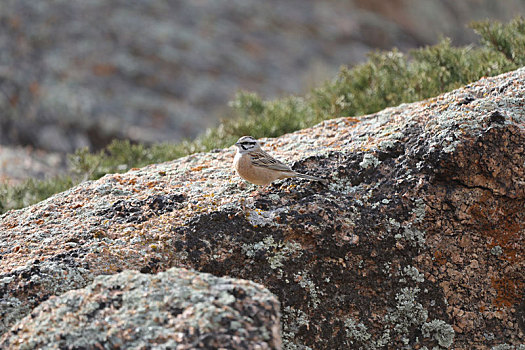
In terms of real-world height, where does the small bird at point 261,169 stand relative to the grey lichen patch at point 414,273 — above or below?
above

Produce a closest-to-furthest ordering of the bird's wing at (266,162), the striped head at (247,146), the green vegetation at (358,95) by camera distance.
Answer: the bird's wing at (266,162), the striped head at (247,146), the green vegetation at (358,95)

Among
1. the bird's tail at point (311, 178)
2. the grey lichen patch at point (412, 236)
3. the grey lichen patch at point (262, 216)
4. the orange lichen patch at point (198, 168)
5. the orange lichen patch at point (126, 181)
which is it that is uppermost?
the bird's tail at point (311, 178)

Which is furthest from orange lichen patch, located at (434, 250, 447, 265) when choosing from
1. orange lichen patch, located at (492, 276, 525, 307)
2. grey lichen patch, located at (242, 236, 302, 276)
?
grey lichen patch, located at (242, 236, 302, 276)

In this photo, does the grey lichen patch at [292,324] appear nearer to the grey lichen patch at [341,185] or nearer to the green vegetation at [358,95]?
the grey lichen patch at [341,185]

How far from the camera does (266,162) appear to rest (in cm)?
416

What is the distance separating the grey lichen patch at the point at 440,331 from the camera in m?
3.63

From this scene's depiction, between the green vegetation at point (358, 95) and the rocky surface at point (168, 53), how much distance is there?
5.59 metres

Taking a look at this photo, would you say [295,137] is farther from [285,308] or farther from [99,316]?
[99,316]

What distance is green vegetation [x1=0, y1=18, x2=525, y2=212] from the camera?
695 cm

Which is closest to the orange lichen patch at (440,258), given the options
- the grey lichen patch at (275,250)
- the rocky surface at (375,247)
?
the rocky surface at (375,247)

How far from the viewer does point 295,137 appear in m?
5.05

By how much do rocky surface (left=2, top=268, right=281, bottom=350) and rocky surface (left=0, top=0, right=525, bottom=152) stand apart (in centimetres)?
1104

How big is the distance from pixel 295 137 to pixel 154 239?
1.83m

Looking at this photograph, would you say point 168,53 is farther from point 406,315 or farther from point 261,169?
point 406,315
